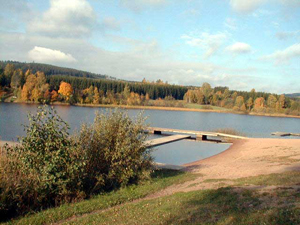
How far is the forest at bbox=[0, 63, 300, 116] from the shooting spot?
226 ft

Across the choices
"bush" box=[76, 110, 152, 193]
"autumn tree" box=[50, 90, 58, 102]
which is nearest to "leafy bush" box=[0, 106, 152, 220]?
"bush" box=[76, 110, 152, 193]

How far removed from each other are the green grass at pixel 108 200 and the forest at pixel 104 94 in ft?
156

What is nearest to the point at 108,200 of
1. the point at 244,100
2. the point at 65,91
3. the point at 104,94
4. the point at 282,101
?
the point at 65,91

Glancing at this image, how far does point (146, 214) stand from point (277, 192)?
3073 mm

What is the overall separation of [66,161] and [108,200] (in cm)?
159

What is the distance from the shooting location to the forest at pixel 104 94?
6881 cm

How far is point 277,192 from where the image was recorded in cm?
654

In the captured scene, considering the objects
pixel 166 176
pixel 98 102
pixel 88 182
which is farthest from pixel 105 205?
pixel 98 102

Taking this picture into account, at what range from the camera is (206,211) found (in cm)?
570

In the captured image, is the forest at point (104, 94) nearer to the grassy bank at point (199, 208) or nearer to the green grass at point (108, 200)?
the green grass at point (108, 200)

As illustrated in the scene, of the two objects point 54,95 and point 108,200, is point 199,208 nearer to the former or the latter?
point 108,200

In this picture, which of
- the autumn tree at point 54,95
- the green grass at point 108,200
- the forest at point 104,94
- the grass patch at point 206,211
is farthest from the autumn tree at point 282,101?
the grass patch at point 206,211

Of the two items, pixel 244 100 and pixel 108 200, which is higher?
pixel 244 100

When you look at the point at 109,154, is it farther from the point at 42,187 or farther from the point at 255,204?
the point at 255,204
